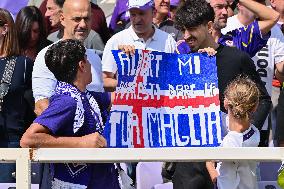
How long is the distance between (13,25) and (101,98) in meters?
2.17

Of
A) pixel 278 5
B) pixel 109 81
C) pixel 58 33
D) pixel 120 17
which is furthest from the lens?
pixel 120 17

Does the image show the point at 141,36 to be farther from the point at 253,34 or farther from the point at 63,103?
the point at 63,103

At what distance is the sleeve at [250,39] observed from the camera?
23.5ft

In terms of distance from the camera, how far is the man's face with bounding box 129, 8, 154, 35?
25.3ft

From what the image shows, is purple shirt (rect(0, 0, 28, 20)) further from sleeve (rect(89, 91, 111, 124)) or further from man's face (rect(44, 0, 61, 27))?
sleeve (rect(89, 91, 111, 124))

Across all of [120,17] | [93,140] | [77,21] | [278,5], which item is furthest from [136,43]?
[93,140]

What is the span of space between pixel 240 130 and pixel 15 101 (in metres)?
2.41

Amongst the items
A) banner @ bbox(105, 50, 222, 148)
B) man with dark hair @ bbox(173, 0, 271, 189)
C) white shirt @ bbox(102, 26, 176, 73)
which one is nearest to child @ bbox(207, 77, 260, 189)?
banner @ bbox(105, 50, 222, 148)

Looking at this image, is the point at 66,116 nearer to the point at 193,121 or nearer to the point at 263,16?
the point at 193,121

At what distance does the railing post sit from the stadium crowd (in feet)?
2.01

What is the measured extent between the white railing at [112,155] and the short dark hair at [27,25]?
3.77 metres

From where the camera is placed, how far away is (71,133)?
5133 mm

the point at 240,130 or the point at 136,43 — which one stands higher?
the point at 136,43

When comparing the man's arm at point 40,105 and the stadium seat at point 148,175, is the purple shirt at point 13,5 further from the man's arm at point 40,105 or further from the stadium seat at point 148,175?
the stadium seat at point 148,175
